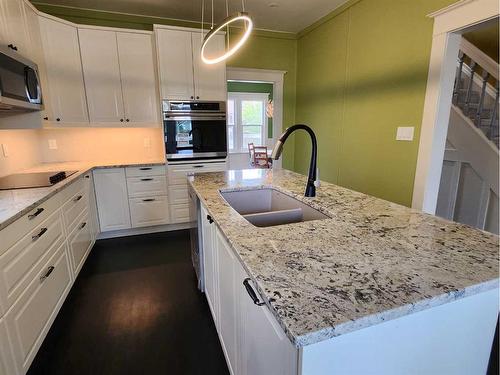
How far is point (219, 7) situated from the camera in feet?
10.2

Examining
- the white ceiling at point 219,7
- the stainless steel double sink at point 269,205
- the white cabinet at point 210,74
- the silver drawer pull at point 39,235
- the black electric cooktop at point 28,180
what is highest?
the white ceiling at point 219,7

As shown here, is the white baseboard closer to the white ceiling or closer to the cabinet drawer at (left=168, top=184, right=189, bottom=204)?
the cabinet drawer at (left=168, top=184, right=189, bottom=204)

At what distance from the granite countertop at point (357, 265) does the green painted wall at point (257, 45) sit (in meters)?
3.19

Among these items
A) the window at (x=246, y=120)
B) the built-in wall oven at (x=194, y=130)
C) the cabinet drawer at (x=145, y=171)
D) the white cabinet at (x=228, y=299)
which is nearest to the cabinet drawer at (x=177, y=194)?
the cabinet drawer at (x=145, y=171)

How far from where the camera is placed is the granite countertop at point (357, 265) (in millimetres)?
608

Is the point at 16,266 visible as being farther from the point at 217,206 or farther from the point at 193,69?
the point at 193,69

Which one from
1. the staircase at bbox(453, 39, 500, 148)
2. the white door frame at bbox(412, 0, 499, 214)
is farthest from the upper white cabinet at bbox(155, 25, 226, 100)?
the staircase at bbox(453, 39, 500, 148)

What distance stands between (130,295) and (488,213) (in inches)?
146

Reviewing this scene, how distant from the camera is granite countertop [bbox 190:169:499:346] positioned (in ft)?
1.99

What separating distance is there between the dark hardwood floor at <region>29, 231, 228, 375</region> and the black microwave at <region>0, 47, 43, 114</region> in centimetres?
153

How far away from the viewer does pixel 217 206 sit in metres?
1.45

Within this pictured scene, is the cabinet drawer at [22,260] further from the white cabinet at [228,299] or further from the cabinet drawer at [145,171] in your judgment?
the cabinet drawer at [145,171]

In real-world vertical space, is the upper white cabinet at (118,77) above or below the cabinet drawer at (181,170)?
above

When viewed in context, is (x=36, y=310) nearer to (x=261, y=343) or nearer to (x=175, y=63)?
(x=261, y=343)
